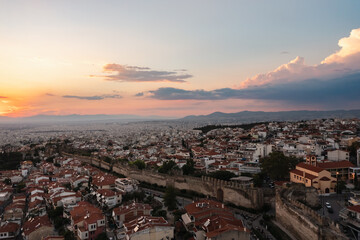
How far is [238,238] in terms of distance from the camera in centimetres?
1288

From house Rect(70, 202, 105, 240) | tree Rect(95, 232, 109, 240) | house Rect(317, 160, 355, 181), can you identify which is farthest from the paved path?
house Rect(70, 202, 105, 240)

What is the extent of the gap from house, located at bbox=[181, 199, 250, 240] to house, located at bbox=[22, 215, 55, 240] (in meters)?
8.49

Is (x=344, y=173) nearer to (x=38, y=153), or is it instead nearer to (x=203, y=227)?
(x=203, y=227)

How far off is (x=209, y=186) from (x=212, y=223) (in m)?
8.04

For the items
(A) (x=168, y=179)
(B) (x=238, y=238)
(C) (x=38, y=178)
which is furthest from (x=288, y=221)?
(C) (x=38, y=178)

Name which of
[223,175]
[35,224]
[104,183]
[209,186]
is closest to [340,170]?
[223,175]

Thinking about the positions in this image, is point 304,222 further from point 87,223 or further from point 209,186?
point 87,223

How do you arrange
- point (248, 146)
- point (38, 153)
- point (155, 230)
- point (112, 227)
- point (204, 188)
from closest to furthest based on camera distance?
point (155, 230) → point (112, 227) → point (204, 188) → point (248, 146) → point (38, 153)

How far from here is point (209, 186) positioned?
22703 mm

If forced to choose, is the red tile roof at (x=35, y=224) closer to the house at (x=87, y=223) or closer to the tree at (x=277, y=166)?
the house at (x=87, y=223)

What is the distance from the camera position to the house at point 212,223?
12867mm

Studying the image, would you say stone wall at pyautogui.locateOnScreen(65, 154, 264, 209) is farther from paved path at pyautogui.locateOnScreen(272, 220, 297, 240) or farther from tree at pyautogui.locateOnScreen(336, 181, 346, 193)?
tree at pyautogui.locateOnScreen(336, 181, 346, 193)

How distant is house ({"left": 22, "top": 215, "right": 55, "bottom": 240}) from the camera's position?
55.4ft

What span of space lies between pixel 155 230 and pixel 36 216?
10.5 meters
